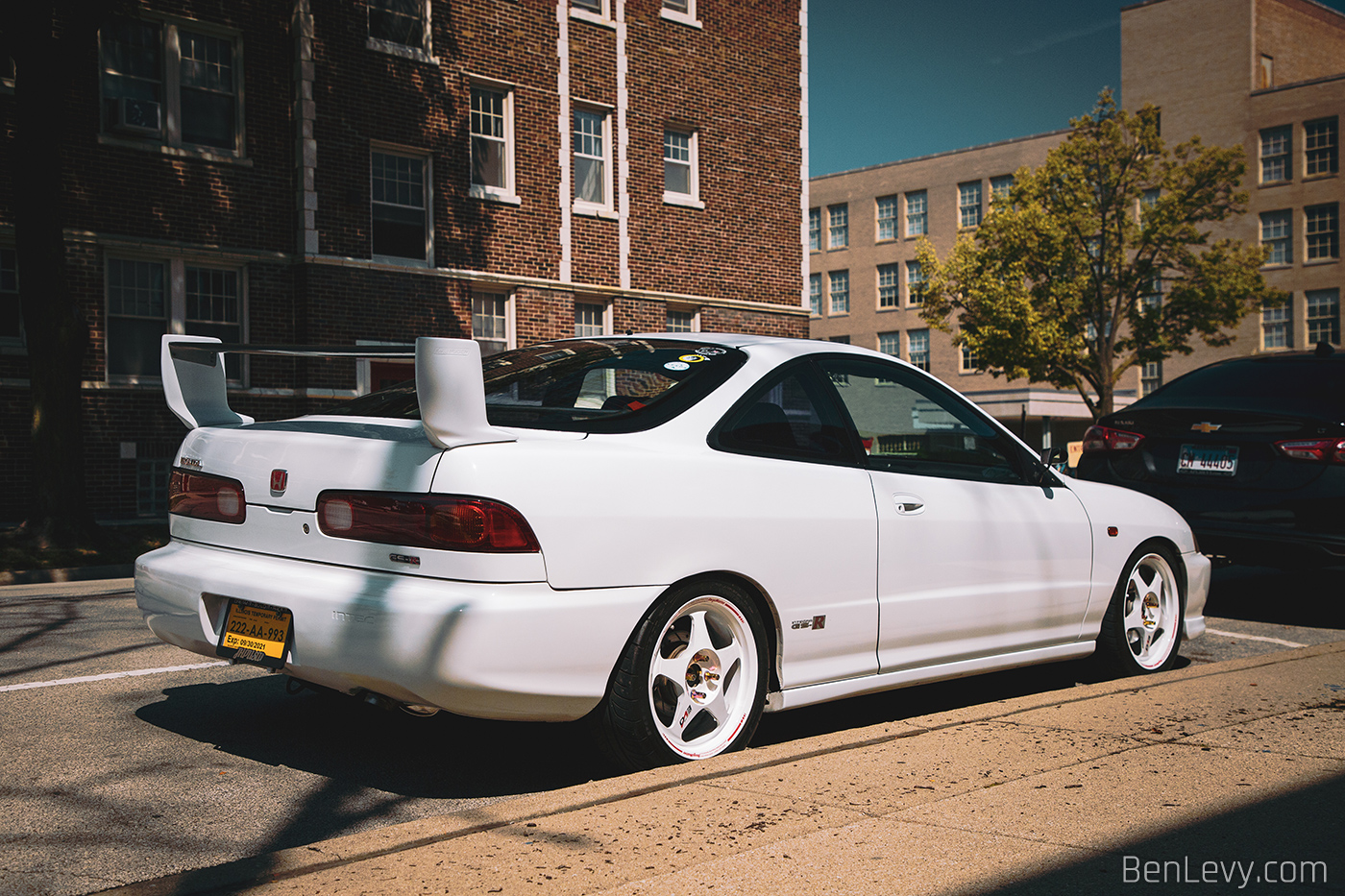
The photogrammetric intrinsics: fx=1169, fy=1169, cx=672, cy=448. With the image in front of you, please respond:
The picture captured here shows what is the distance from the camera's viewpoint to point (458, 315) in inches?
776

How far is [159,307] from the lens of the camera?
17.3 m

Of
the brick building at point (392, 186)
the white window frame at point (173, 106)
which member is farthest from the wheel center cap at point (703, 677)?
the white window frame at point (173, 106)

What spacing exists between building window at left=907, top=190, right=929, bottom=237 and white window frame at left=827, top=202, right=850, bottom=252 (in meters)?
3.57

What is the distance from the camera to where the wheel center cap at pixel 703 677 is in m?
3.92

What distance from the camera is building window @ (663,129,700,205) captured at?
73.7ft

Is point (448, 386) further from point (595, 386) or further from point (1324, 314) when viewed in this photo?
point (1324, 314)

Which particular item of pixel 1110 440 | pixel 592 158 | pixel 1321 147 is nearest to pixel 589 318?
pixel 592 158

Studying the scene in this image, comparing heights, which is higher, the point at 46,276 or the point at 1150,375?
the point at 1150,375

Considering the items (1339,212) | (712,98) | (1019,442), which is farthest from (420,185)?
(1339,212)

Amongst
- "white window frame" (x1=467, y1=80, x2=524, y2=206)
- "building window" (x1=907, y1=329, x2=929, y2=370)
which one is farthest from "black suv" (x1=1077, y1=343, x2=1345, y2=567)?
"building window" (x1=907, y1=329, x2=929, y2=370)

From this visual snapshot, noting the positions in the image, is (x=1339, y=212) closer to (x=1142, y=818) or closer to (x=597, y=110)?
(x=597, y=110)

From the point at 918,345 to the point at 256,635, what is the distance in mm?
59657

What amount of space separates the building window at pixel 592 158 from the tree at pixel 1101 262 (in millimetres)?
16069

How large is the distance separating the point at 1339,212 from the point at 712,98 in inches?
1363
